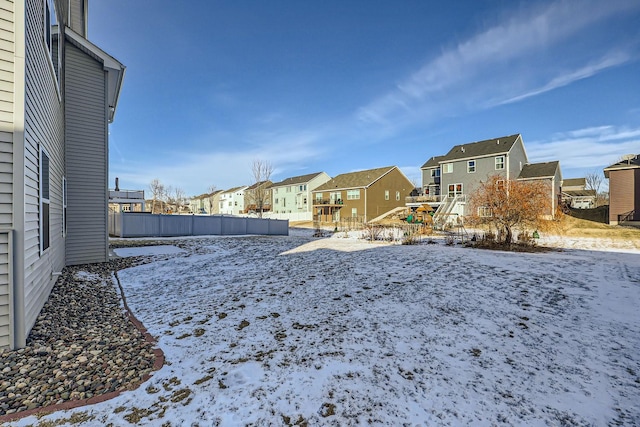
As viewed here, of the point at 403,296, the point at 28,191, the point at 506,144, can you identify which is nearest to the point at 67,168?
the point at 28,191

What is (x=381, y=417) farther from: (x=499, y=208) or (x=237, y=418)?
(x=499, y=208)

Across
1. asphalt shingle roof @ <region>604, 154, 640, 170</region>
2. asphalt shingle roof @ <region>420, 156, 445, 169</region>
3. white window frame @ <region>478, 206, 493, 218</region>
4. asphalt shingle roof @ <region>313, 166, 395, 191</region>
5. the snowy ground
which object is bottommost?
the snowy ground

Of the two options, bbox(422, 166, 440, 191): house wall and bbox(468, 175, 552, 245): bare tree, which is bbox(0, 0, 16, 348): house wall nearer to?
bbox(468, 175, 552, 245): bare tree

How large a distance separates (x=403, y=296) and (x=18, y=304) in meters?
6.12

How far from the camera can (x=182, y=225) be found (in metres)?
19.0

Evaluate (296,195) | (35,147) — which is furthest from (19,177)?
(296,195)

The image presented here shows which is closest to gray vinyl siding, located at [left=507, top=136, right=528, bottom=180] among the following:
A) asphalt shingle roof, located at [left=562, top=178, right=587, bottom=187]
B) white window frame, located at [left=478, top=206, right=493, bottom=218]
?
white window frame, located at [left=478, top=206, right=493, bottom=218]

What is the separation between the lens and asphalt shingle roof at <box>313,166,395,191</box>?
3888cm

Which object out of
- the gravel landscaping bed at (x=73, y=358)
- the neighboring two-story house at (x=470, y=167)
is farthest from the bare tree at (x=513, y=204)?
the neighboring two-story house at (x=470, y=167)

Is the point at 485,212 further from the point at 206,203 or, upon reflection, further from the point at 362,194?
the point at 206,203

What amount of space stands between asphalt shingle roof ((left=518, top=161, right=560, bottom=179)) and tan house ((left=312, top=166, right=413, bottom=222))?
587 inches

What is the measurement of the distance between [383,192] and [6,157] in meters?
37.9

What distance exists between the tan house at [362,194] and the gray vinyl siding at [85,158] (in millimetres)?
28175

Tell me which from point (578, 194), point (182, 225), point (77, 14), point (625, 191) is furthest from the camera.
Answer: point (578, 194)
